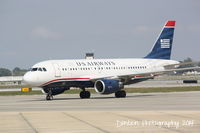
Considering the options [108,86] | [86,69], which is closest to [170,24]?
[86,69]

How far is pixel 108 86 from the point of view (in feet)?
141

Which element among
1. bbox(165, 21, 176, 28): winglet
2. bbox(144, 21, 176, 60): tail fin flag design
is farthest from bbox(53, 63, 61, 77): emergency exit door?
bbox(165, 21, 176, 28): winglet

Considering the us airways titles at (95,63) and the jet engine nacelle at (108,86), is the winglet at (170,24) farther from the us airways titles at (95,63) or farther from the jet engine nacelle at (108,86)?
the jet engine nacelle at (108,86)

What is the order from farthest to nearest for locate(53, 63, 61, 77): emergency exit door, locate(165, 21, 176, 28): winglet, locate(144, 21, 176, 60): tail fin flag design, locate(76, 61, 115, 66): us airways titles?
1. locate(165, 21, 176, 28): winglet
2. locate(144, 21, 176, 60): tail fin flag design
3. locate(76, 61, 115, 66): us airways titles
4. locate(53, 63, 61, 77): emergency exit door

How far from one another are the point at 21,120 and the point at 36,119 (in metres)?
0.73

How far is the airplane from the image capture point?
141 ft

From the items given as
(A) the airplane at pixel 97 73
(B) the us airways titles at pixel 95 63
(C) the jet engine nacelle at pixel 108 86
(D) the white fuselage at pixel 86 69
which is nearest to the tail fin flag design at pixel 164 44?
(A) the airplane at pixel 97 73

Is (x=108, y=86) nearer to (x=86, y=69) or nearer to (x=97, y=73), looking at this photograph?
(x=97, y=73)

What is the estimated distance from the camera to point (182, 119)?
829 inches

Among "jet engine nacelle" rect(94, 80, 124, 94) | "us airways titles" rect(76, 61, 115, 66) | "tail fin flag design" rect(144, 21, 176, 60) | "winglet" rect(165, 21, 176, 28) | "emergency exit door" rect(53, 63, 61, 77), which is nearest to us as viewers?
"jet engine nacelle" rect(94, 80, 124, 94)

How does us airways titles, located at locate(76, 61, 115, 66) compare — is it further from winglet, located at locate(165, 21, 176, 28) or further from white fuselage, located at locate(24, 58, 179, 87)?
winglet, located at locate(165, 21, 176, 28)

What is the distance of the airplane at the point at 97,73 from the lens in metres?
42.9

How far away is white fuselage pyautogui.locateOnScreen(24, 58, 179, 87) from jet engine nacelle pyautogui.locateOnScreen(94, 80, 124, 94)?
3.60 ft

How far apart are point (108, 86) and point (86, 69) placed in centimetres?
356
